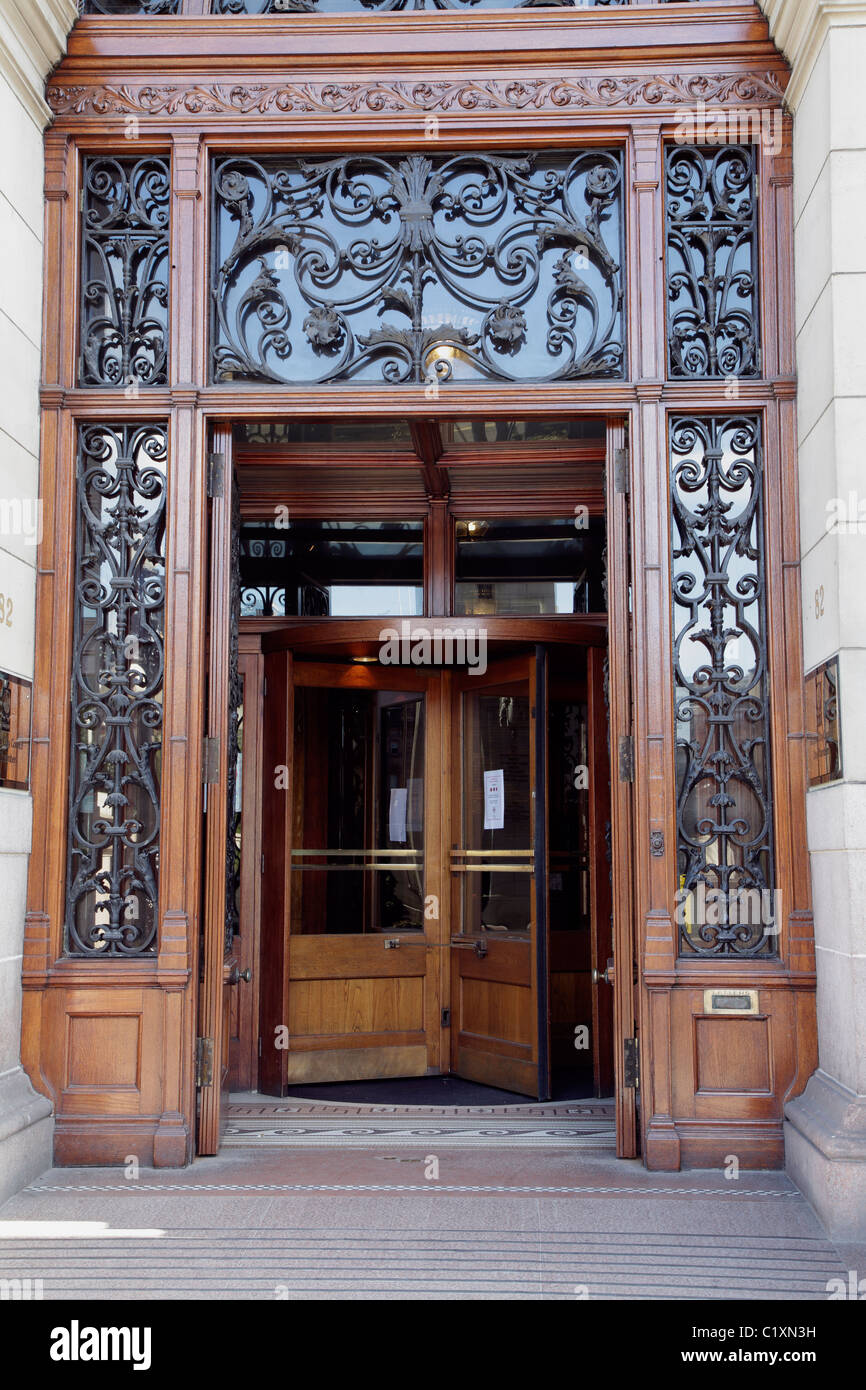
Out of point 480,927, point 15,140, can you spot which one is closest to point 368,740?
point 480,927

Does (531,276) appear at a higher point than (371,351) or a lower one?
higher

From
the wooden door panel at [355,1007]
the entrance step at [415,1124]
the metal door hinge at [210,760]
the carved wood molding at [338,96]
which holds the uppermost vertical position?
the carved wood molding at [338,96]

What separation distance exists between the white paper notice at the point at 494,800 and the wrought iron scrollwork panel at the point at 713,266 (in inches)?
97.7

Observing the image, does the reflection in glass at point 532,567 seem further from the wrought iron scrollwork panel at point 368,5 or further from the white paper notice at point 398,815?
the wrought iron scrollwork panel at point 368,5

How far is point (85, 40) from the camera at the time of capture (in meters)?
4.97

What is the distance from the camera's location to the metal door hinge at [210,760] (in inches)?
190

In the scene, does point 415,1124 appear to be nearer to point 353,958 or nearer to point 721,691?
point 353,958

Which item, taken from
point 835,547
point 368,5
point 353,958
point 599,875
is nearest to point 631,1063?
point 599,875

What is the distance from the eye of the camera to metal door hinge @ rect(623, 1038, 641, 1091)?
4684 millimetres

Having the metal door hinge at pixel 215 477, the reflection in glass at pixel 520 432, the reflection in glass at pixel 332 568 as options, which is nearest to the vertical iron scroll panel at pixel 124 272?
the metal door hinge at pixel 215 477

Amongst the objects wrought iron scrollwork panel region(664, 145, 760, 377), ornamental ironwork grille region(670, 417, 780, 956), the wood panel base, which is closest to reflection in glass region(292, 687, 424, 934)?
the wood panel base

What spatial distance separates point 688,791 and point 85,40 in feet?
12.4

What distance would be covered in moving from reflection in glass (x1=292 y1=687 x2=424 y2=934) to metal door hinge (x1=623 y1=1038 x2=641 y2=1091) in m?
2.24

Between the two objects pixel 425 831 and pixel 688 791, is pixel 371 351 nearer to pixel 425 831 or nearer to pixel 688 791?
pixel 688 791
